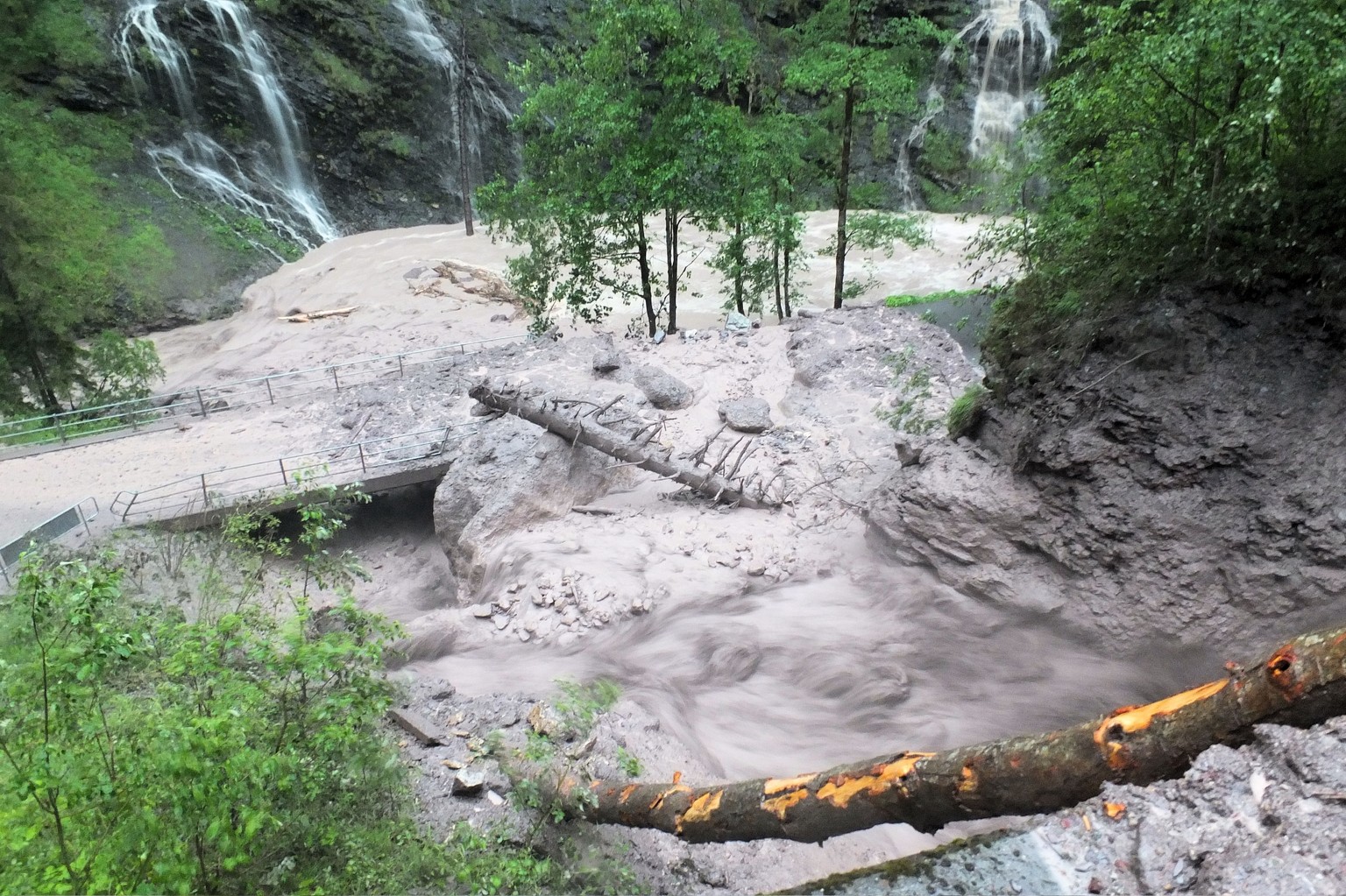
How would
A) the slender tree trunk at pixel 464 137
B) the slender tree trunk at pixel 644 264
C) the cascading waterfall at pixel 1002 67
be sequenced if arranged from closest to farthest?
the slender tree trunk at pixel 644 264, the slender tree trunk at pixel 464 137, the cascading waterfall at pixel 1002 67

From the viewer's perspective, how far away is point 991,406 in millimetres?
6703

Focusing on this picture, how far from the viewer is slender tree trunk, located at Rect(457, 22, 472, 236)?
24891mm

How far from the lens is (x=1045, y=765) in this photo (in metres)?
2.58

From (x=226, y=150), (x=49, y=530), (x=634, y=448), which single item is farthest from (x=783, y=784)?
(x=226, y=150)

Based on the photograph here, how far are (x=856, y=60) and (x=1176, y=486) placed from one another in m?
8.63

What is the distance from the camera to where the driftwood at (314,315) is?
1983cm

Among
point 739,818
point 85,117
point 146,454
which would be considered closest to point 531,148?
point 146,454

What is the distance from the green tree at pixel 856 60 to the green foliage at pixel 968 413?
6.66 meters

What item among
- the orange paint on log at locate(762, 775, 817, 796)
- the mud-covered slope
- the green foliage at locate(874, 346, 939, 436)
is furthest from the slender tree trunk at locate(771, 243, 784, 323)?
the orange paint on log at locate(762, 775, 817, 796)

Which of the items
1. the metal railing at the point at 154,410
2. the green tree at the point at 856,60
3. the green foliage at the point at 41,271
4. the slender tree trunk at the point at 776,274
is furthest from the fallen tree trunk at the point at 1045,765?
the green foliage at the point at 41,271

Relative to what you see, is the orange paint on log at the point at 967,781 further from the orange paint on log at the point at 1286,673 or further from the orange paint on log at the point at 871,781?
the orange paint on log at the point at 1286,673

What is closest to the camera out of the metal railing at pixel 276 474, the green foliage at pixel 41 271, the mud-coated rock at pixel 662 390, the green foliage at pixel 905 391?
the metal railing at pixel 276 474

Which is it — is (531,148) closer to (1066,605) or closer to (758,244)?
(758,244)

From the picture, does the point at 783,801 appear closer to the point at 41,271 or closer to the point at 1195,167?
the point at 1195,167
